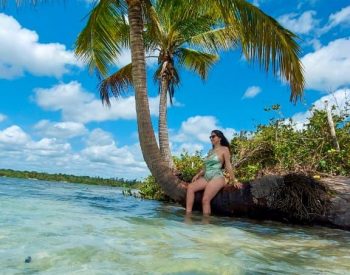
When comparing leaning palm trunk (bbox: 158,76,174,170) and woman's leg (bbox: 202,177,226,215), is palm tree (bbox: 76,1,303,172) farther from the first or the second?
woman's leg (bbox: 202,177,226,215)

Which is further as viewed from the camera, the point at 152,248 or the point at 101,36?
the point at 101,36

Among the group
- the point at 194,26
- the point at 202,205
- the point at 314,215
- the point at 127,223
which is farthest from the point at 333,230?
the point at 194,26

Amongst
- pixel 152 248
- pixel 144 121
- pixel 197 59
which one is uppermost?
pixel 197 59

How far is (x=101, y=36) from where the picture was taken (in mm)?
12875

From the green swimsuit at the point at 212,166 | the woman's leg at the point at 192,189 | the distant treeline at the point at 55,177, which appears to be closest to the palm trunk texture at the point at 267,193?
the woman's leg at the point at 192,189

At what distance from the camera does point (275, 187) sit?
31.9 feet

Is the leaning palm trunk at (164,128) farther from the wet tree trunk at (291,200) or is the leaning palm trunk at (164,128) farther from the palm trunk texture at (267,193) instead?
the wet tree trunk at (291,200)

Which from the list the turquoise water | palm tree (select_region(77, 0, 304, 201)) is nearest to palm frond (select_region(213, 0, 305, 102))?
palm tree (select_region(77, 0, 304, 201))

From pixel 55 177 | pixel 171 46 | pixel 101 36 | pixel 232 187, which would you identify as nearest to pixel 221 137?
pixel 232 187

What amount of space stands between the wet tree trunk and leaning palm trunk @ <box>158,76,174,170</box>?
535cm

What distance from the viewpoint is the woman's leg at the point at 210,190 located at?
9930mm

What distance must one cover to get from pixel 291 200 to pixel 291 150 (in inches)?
144

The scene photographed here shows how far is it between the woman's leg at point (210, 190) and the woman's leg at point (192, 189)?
0.20 meters

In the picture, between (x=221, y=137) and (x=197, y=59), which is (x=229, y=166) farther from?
(x=197, y=59)
